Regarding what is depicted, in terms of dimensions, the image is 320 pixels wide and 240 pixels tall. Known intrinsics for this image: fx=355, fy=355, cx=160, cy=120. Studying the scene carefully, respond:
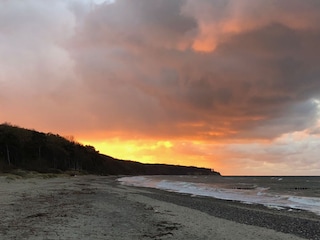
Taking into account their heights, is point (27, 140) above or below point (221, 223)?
above

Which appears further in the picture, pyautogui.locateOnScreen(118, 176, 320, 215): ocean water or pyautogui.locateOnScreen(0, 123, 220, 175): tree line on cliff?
pyautogui.locateOnScreen(0, 123, 220, 175): tree line on cliff

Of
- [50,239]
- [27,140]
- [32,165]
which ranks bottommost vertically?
[50,239]

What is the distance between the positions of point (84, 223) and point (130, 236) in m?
3.35

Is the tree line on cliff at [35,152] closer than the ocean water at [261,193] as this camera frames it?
No

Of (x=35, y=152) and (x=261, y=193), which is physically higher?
(x=35, y=152)

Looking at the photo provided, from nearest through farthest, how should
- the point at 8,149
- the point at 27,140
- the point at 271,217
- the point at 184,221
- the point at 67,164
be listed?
the point at 184,221, the point at 271,217, the point at 8,149, the point at 27,140, the point at 67,164

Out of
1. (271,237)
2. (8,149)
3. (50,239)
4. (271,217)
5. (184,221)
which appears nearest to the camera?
(50,239)

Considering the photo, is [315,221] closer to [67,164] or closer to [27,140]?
[27,140]

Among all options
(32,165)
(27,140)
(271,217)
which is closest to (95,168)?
(27,140)

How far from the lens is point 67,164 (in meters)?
144

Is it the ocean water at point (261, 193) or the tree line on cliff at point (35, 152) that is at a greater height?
Result: the tree line on cliff at point (35, 152)

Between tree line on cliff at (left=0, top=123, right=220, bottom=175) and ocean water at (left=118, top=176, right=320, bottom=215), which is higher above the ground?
tree line on cliff at (left=0, top=123, right=220, bottom=175)

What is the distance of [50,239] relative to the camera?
12.7 metres

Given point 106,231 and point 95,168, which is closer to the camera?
point 106,231
